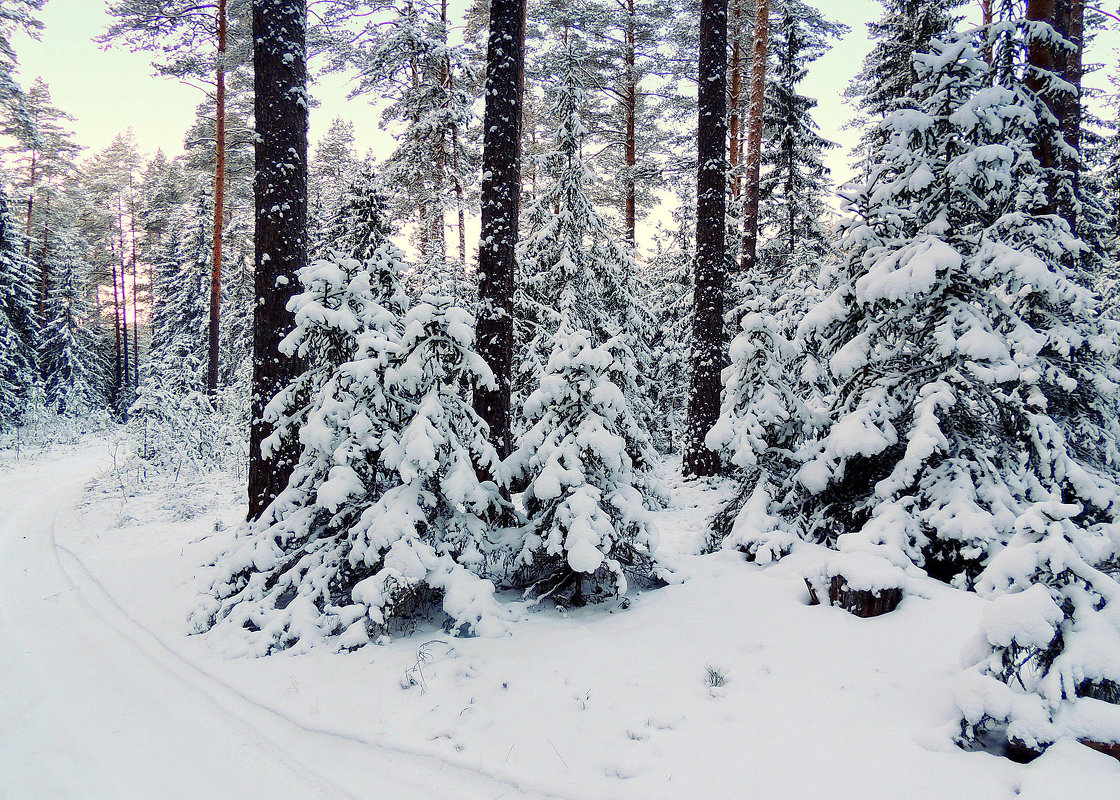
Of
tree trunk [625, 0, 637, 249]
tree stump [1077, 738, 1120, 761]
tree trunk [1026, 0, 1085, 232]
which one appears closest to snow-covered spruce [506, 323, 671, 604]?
tree stump [1077, 738, 1120, 761]

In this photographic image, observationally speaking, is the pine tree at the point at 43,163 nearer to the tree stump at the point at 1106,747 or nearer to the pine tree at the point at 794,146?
the pine tree at the point at 794,146

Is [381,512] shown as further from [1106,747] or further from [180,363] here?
[180,363]

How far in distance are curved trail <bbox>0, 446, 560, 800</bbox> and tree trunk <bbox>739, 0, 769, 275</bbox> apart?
12.4m

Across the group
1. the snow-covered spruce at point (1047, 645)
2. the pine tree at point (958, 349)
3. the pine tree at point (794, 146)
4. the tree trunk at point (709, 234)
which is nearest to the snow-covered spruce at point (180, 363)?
the tree trunk at point (709, 234)

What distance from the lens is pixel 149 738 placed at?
3.61 meters

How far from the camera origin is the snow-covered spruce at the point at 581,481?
183 inches

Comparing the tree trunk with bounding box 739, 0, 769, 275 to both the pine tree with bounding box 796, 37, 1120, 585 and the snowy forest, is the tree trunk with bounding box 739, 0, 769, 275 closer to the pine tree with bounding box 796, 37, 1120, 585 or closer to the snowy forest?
the snowy forest

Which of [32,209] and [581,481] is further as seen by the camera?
[32,209]

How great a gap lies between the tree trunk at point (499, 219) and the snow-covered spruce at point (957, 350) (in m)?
3.54

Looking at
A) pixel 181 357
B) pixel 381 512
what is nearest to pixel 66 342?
pixel 181 357

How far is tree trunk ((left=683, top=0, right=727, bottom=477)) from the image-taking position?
9648 millimetres

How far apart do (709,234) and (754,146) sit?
467 cm

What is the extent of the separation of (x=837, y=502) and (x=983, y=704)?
124 inches

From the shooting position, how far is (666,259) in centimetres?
2006
